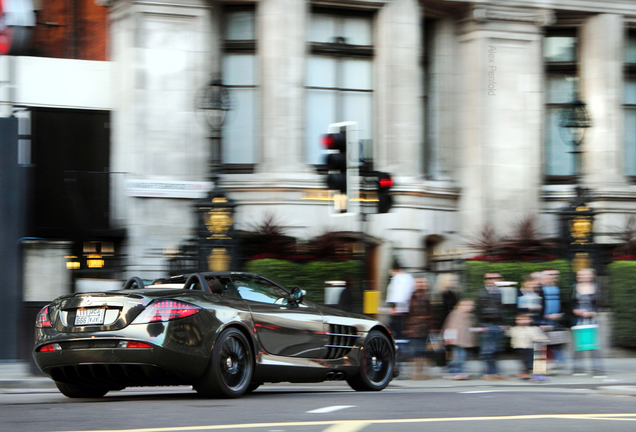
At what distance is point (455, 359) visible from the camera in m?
14.4

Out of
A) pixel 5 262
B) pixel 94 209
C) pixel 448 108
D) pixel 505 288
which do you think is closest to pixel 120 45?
pixel 94 209

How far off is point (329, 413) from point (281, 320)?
2089mm

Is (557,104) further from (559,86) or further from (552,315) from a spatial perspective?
(552,315)

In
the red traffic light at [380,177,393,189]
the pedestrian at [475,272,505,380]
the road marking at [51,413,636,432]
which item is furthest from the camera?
the red traffic light at [380,177,393,189]

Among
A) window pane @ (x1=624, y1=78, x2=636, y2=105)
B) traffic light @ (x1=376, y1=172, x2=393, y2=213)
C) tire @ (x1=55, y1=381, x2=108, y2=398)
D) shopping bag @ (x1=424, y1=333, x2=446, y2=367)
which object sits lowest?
shopping bag @ (x1=424, y1=333, x2=446, y2=367)

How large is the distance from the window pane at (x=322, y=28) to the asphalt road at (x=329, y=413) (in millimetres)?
12535

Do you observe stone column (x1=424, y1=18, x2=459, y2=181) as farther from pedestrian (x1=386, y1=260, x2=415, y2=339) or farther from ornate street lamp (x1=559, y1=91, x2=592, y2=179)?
pedestrian (x1=386, y1=260, x2=415, y2=339)

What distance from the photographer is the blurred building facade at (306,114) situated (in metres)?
19.7

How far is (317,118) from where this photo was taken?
21422 mm

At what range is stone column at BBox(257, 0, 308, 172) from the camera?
20.4 m

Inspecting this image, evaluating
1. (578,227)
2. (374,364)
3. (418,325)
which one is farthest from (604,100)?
(374,364)

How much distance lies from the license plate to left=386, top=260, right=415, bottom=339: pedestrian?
700 centimetres

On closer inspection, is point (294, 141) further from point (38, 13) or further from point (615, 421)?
point (615, 421)

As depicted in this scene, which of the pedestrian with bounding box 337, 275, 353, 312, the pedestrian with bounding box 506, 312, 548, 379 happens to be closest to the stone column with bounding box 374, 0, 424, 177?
the pedestrian with bounding box 337, 275, 353, 312
